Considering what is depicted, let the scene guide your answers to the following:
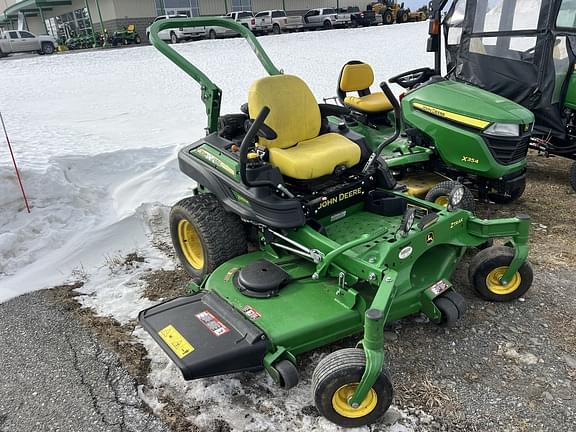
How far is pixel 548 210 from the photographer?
416cm

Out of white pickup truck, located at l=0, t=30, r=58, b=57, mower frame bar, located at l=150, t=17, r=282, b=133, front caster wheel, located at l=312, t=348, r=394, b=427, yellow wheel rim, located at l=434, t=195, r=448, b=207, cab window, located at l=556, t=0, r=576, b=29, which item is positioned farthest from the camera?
white pickup truck, located at l=0, t=30, r=58, b=57

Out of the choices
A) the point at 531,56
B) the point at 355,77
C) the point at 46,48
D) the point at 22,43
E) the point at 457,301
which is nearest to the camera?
the point at 457,301

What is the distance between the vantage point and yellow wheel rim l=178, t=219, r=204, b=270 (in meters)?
3.27

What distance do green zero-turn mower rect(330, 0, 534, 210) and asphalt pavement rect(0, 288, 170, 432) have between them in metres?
2.10

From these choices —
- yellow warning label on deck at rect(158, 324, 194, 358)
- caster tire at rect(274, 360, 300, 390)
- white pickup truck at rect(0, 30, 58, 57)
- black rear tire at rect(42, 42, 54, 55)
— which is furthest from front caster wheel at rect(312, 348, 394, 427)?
black rear tire at rect(42, 42, 54, 55)

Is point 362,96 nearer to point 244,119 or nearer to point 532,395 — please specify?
point 244,119

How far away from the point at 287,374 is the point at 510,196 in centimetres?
285

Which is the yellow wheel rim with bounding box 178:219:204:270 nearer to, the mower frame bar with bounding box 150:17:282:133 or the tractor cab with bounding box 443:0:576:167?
the mower frame bar with bounding box 150:17:282:133

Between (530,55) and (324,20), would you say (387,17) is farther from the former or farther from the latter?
(530,55)

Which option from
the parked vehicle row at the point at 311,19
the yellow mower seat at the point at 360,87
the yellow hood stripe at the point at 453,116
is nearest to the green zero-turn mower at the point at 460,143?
the yellow hood stripe at the point at 453,116

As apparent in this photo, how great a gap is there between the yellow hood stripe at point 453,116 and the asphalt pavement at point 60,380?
9.82 ft

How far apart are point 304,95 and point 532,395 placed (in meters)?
2.11

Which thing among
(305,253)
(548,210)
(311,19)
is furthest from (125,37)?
(305,253)

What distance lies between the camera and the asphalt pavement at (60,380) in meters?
2.18
